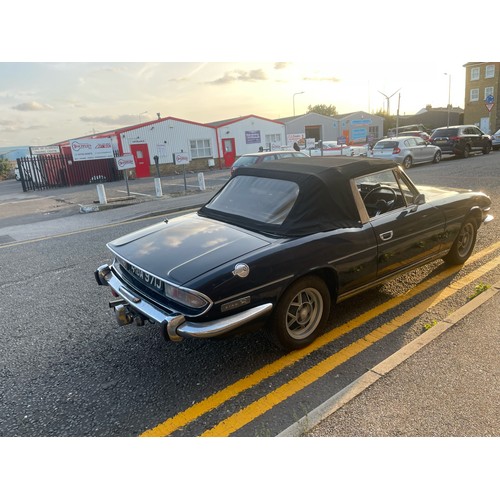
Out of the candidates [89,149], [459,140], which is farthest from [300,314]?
[89,149]

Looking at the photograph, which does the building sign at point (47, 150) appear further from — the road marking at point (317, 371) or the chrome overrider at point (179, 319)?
the road marking at point (317, 371)

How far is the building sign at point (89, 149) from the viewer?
20.9m

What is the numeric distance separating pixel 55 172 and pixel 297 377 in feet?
77.5

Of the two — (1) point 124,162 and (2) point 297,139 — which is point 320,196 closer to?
(1) point 124,162

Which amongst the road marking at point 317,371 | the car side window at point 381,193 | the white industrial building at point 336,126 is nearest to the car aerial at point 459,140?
the road marking at point 317,371

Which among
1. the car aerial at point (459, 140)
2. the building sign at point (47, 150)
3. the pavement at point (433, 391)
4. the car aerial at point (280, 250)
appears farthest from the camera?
the building sign at point (47, 150)

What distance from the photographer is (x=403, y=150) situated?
1680cm

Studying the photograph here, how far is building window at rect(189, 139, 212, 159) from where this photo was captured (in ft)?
94.1

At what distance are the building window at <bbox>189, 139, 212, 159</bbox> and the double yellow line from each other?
26453mm

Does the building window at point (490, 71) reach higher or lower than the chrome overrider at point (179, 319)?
higher

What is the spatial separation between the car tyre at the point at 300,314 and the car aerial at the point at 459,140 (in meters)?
19.3

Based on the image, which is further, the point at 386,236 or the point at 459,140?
the point at 459,140

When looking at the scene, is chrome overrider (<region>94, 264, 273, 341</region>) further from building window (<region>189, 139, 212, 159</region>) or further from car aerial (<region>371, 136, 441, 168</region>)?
building window (<region>189, 139, 212, 159</region>)

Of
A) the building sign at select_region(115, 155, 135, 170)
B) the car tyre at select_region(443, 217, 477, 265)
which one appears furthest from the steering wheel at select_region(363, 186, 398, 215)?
the building sign at select_region(115, 155, 135, 170)
